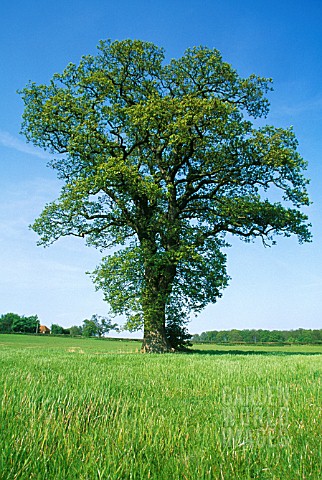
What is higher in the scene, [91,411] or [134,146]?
[134,146]

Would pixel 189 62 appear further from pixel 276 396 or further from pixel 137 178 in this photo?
pixel 276 396

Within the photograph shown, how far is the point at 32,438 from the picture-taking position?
312 cm

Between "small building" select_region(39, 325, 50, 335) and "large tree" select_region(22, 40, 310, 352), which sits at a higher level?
"large tree" select_region(22, 40, 310, 352)

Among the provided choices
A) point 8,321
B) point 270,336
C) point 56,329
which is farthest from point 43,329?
point 270,336

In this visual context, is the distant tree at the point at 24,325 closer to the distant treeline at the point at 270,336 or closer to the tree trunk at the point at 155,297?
the distant treeline at the point at 270,336

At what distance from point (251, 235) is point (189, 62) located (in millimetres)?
11769

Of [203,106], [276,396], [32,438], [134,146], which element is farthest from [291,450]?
[134,146]

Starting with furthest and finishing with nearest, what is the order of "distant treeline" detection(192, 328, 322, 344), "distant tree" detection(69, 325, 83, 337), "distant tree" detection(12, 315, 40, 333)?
"distant tree" detection(69, 325, 83, 337) → "distant tree" detection(12, 315, 40, 333) → "distant treeline" detection(192, 328, 322, 344)

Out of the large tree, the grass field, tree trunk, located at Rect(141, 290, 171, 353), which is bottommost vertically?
the grass field

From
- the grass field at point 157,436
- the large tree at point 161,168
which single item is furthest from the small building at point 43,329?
the grass field at point 157,436

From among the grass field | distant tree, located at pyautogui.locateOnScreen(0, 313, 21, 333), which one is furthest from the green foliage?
the grass field

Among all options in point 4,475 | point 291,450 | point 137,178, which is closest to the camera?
point 4,475

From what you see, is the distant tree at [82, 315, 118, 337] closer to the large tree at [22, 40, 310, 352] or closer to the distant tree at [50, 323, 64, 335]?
the distant tree at [50, 323, 64, 335]

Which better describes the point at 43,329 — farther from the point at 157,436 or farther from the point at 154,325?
the point at 157,436
